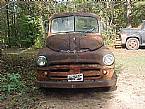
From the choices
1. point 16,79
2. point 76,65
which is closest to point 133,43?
point 16,79

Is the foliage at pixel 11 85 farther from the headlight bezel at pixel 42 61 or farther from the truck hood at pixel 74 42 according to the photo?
Answer: the truck hood at pixel 74 42

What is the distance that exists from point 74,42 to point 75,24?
92cm

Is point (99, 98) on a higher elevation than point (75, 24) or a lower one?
lower

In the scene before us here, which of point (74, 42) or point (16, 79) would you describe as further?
point (16, 79)

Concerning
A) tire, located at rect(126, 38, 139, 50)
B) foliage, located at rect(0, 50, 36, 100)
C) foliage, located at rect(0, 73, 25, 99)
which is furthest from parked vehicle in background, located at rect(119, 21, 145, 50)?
foliage, located at rect(0, 73, 25, 99)

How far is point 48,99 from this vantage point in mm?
7145

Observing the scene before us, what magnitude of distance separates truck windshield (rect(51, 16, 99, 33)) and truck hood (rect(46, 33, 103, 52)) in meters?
0.31

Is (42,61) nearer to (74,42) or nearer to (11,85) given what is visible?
(74,42)

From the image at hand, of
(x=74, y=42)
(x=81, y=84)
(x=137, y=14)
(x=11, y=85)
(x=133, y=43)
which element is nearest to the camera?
(x=81, y=84)

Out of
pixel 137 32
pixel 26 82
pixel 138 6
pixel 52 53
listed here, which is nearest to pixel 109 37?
pixel 137 32

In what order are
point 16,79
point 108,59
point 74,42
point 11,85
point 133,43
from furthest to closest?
1. point 133,43
2. point 16,79
3. point 11,85
4. point 74,42
5. point 108,59

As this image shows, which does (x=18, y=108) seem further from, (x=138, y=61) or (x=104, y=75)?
(x=138, y=61)

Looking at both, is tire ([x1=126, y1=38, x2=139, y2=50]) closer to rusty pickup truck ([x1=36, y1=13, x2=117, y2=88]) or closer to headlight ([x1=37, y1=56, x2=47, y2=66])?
rusty pickup truck ([x1=36, y1=13, x2=117, y2=88])

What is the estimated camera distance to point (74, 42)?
24.7ft
